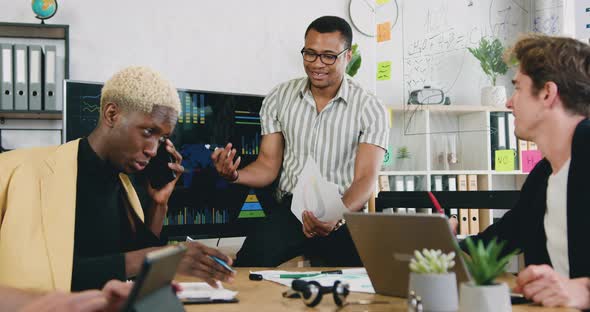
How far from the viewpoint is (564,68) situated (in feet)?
5.12

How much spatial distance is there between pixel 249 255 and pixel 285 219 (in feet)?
0.68

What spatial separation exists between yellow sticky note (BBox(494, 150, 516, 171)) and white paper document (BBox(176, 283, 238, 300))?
123 inches

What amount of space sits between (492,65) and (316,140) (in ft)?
6.56

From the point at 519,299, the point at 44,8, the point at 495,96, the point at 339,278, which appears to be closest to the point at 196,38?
the point at 44,8

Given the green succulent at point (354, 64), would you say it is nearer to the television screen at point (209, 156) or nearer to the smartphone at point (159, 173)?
the television screen at point (209, 156)

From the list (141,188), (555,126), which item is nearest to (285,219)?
(141,188)

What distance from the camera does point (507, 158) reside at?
4203mm

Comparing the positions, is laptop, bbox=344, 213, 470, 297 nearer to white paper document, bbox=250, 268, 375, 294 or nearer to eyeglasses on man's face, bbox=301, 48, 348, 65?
white paper document, bbox=250, 268, 375, 294

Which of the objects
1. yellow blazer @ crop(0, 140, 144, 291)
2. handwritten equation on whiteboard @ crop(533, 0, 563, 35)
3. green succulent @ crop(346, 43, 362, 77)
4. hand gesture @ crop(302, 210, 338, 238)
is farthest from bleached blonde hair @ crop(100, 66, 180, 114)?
handwritten equation on whiteboard @ crop(533, 0, 563, 35)

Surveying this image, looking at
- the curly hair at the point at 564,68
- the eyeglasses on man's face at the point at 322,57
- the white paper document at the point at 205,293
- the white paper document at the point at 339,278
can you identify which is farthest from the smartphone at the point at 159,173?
the curly hair at the point at 564,68

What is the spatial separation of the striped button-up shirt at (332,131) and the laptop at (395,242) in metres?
1.37

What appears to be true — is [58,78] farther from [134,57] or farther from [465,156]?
[465,156]

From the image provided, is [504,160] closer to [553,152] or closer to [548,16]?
[548,16]

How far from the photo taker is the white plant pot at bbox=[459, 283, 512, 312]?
0.95 meters
